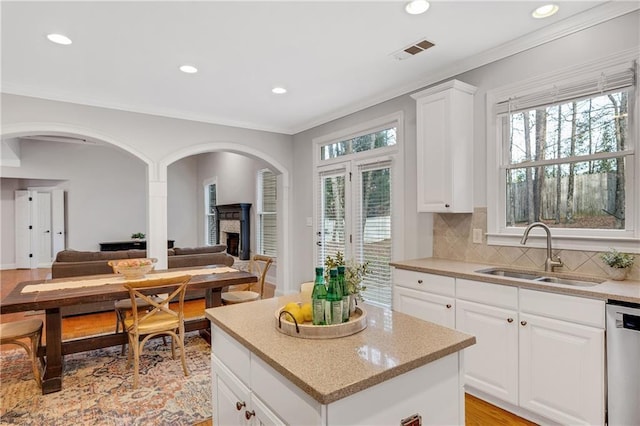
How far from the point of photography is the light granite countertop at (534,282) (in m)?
1.91

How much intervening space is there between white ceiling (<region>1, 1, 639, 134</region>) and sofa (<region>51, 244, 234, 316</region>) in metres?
2.00

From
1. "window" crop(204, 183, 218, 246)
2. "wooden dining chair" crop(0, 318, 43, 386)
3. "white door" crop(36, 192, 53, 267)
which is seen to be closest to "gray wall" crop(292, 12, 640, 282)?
"wooden dining chair" crop(0, 318, 43, 386)

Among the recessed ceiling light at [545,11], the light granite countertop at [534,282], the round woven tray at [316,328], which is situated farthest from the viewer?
the recessed ceiling light at [545,11]

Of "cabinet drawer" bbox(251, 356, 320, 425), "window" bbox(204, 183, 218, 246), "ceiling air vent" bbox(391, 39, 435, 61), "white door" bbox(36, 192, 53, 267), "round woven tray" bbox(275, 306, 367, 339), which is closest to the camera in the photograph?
"cabinet drawer" bbox(251, 356, 320, 425)

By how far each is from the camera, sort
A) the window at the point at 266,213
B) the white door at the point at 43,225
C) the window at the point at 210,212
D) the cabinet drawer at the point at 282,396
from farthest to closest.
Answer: the window at the point at 210,212 → the white door at the point at 43,225 → the window at the point at 266,213 → the cabinet drawer at the point at 282,396

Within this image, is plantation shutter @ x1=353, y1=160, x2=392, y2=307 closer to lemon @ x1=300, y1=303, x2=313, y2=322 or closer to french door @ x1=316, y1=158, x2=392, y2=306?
french door @ x1=316, y1=158, x2=392, y2=306

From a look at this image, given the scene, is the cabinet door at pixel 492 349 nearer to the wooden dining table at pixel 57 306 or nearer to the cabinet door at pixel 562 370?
the cabinet door at pixel 562 370

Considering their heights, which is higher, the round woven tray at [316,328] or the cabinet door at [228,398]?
the round woven tray at [316,328]

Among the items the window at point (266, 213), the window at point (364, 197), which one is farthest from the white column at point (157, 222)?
the window at point (266, 213)

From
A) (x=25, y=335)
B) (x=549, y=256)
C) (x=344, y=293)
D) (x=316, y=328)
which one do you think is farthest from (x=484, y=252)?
(x=25, y=335)

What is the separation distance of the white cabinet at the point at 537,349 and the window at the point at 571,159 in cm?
70

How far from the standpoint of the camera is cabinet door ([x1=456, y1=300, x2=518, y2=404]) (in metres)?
2.31

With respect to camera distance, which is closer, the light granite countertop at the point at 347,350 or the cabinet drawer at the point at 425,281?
the light granite countertop at the point at 347,350

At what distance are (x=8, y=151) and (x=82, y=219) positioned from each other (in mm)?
2176
